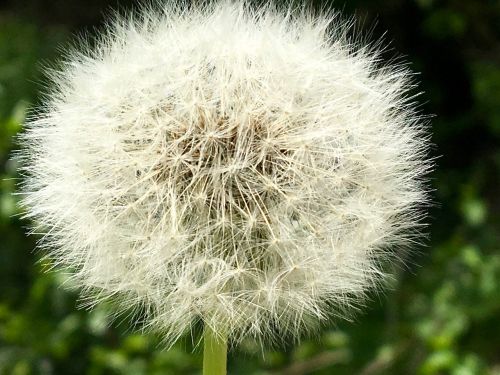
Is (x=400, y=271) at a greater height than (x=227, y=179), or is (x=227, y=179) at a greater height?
(x=227, y=179)

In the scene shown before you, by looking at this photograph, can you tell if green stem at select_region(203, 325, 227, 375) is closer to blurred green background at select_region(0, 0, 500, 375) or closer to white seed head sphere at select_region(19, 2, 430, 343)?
white seed head sphere at select_region(19, 2, 430, 343)

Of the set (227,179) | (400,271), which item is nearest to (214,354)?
(227,179)

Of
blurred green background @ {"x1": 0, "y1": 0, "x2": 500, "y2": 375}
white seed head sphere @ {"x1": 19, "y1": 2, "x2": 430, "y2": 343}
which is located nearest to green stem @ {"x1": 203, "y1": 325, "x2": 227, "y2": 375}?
white seed head sphere @ {"x1": 19, "y1": 2, "x2": 430, "y2": 343}

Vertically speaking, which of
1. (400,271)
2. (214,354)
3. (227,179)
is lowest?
(400,271)

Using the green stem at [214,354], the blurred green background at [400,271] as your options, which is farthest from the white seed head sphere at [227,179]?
the blurred green background at [400,271]

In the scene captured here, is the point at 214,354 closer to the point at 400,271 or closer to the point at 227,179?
the point at 227,179

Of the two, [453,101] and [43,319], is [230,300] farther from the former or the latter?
[453,101]

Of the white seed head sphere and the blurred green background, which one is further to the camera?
the blurred green background
